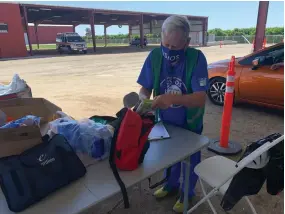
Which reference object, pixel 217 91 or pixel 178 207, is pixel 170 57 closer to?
pixel 178 207

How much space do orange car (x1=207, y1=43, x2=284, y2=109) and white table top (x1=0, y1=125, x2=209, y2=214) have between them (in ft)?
9.94

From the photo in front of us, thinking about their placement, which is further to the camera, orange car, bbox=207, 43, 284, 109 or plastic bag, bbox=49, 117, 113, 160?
orange car, bbox=207, 43, 284, 109

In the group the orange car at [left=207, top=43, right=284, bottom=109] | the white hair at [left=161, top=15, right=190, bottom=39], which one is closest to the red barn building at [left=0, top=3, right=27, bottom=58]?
the orange car at [left=207, top=43, right=284, bottom=109]

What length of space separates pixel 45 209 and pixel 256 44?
23.6ft

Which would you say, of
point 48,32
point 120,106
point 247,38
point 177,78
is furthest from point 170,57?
point 48,32

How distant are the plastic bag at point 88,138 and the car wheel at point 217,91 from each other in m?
3.99

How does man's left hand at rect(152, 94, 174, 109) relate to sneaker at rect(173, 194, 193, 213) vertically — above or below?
above

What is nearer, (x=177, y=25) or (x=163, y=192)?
(x=177, y=25)

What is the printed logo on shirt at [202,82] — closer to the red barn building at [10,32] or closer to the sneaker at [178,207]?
the sneaker at [178,207]

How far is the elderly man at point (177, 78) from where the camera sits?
1603mm

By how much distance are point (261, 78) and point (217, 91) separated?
3.34ft

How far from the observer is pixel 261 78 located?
14.0ft

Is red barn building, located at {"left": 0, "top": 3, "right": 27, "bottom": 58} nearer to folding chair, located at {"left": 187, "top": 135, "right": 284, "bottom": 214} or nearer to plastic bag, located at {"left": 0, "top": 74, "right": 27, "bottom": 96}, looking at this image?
plastic bag, located at {"left": 0, "top": 74, "right": 27, "bottom": 96}

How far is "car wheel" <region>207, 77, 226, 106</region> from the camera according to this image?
16.3ft
